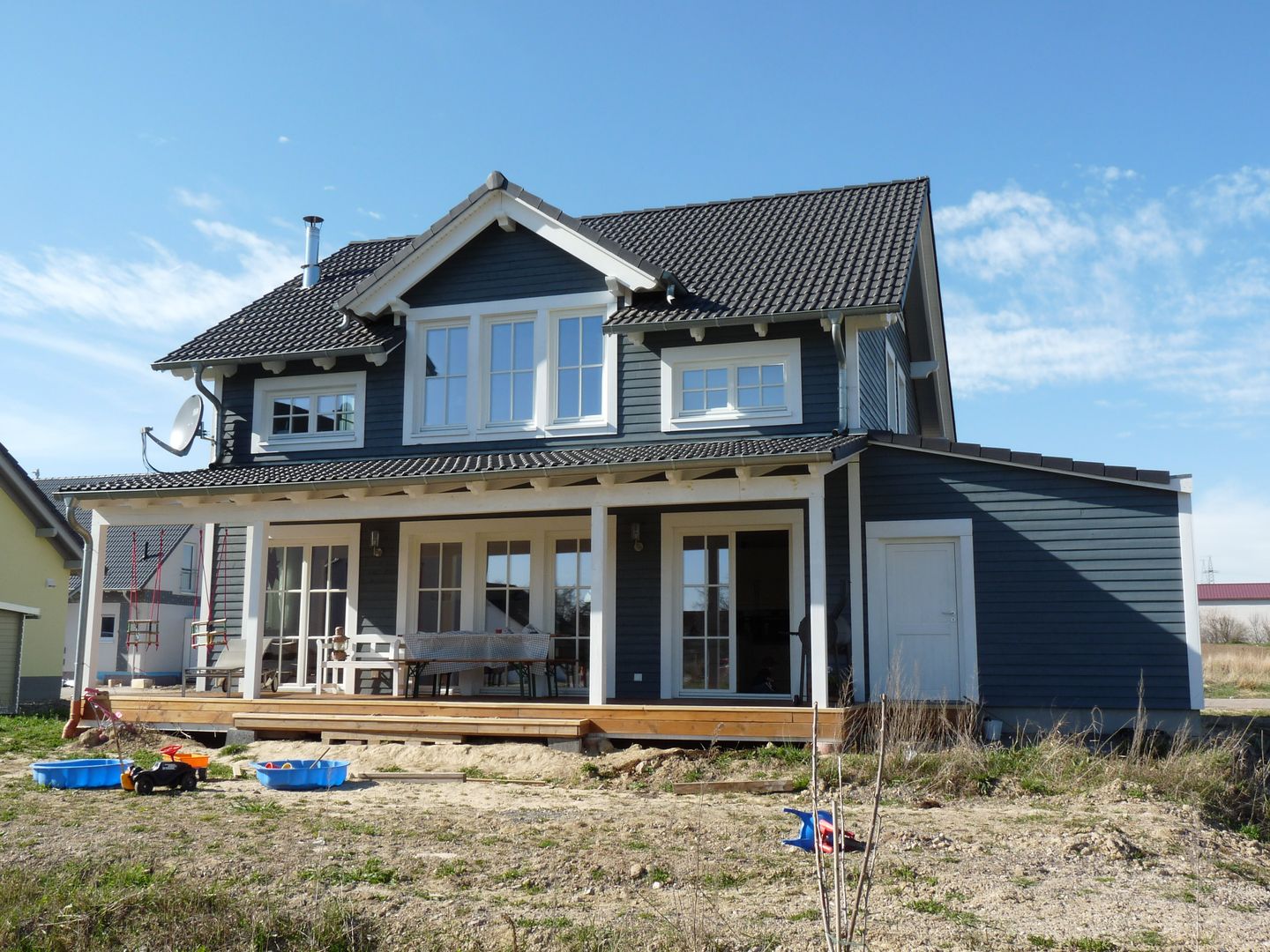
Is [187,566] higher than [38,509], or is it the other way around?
[187,566]

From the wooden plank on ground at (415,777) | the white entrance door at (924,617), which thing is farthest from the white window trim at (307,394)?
the white entrance door at (924,617)

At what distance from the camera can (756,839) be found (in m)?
7.85

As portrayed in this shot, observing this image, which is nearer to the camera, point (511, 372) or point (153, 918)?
point (153, 918)

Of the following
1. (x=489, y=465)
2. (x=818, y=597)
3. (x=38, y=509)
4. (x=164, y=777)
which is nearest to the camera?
(x=164, y=777)

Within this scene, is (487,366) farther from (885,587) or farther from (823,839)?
(823,839)

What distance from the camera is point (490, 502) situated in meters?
12.6

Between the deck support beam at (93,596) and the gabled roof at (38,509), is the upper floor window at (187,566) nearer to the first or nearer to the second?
the gabled roof at (38,509)

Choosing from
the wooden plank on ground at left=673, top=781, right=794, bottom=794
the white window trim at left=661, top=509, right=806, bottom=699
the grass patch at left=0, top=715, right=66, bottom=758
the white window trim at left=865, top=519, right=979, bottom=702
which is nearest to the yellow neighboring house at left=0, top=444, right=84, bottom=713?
the grass patch at left=0, top=715, right=66, bottom=758

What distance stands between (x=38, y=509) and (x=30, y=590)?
1.31 metres

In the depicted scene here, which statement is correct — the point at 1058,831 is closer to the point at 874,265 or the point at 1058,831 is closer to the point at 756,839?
the point at 756,839

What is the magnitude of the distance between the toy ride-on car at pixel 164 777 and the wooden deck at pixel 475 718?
2537 mm

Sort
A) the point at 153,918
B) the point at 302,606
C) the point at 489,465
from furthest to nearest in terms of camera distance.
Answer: the point at 302,606 → the point at 489,465 → the point at 153,918

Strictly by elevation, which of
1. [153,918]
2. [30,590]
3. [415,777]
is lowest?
[153,918]

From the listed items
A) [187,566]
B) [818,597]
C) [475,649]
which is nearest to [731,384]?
[818,597]
